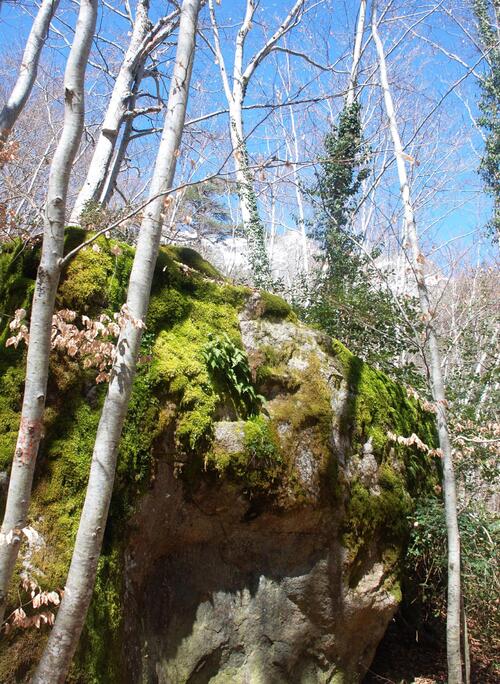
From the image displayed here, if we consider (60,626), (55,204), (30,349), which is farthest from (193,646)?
(55,204)

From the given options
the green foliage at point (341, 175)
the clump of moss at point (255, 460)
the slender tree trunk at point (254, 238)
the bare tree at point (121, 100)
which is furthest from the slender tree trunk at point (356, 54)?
the clump of moss at point (255, 460)

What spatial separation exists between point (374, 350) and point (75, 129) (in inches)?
248

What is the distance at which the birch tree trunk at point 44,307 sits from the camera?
273cm

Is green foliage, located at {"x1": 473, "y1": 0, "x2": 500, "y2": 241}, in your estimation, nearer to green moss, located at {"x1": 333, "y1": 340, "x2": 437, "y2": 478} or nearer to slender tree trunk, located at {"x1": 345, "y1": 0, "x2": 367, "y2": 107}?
slender tree trunk, located at {"x1": 345, "y1": 0, "x2": 367, "y2": 107}

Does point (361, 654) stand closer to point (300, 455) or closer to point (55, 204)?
point (300, 455)

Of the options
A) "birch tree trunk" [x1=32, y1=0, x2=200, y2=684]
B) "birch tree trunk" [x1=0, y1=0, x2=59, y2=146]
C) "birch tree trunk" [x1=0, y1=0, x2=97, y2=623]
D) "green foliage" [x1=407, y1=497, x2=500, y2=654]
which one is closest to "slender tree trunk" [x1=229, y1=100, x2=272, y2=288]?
"birch tree trunk" [x1=0, y1=0, x2=59, y2=146]

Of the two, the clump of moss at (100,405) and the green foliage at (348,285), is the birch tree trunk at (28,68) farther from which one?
the green foliage at (348,285)

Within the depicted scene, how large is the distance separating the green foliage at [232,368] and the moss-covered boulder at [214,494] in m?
0.01

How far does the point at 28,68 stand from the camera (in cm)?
734

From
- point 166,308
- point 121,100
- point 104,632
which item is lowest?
point 104,632

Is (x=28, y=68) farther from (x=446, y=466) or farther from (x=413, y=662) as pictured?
(x=413, y=662)

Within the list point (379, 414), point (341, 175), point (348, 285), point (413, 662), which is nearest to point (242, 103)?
point (341, 175)

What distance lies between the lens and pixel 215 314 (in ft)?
16.5

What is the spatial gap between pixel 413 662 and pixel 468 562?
170 centimetres
